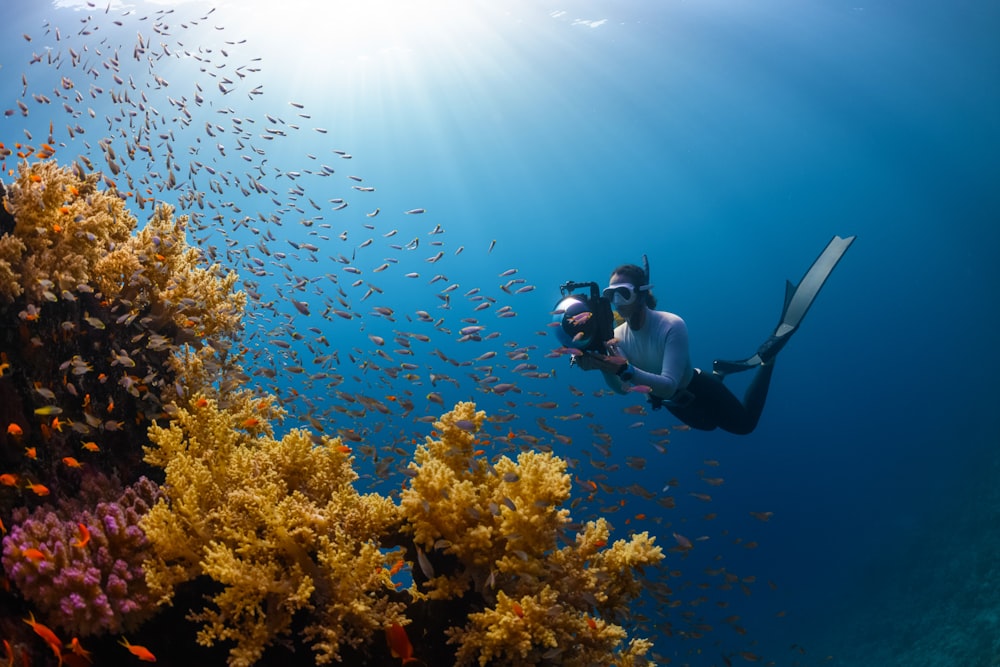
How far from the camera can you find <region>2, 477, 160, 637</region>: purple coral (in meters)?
2.53

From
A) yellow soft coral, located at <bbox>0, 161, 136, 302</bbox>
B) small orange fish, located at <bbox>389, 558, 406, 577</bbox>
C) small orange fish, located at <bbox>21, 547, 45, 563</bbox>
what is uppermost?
yellow soft coral, located at <bbox>0, 161, 136, 302</bbox>

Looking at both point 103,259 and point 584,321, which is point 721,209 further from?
point 103,259

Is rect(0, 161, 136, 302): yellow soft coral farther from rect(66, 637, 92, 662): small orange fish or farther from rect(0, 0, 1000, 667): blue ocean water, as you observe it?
rect(0, 0, 1000, 667): blue ocean water

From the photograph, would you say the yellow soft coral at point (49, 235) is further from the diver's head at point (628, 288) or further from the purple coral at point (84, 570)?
the diver's head at point (628, 288)

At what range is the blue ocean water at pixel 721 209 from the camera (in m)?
28.7

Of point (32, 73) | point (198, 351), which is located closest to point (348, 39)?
point (32, 73)

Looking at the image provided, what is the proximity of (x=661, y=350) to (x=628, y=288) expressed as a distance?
125 centimetres

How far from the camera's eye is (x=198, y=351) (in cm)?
488

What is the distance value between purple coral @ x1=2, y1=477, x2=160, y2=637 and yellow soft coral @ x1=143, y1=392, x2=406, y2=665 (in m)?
0.14

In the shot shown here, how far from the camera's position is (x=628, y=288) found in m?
7.50

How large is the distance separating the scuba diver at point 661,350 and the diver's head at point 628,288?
1cm

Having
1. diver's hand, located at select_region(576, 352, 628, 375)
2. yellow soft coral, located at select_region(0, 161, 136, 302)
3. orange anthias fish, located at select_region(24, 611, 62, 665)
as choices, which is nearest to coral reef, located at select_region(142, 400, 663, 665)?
orange anthias fish, located at select_region(24, 611, 62, 665)

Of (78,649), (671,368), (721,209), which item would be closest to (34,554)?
(78,649)

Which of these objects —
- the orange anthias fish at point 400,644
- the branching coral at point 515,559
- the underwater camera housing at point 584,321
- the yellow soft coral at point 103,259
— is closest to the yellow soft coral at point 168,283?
the yellow soft coral at point 103,259
